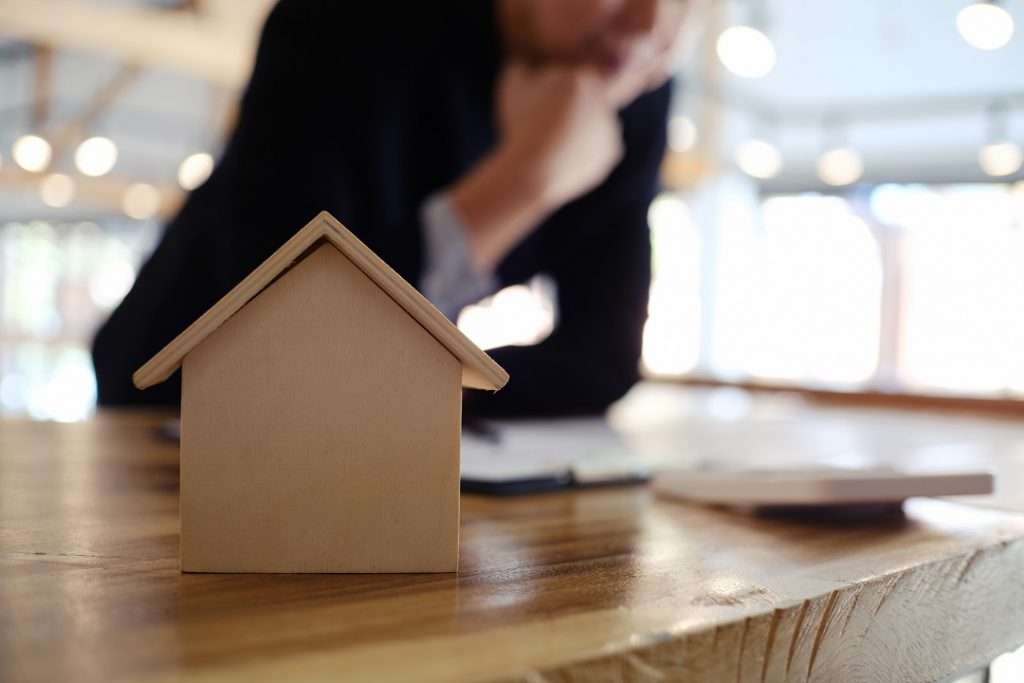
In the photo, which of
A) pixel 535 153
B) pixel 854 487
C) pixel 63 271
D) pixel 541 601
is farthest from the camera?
pixel 63 271

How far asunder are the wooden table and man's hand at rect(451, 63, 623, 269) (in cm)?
53

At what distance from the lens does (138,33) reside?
5301 millimetres

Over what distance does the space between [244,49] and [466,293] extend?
4.98 meters

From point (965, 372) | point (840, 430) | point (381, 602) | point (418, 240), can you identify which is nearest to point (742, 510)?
point (381, 602)

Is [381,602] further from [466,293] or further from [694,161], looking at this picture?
[694,161]

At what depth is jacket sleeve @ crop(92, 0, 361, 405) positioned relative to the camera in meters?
1.01

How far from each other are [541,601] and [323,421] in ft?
0.42

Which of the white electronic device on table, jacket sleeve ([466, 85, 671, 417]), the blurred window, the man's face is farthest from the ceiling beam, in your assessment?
the blurred window

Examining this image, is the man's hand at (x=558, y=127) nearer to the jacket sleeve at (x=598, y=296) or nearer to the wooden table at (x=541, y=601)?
the jacket sleeve at (x=598, y=296)

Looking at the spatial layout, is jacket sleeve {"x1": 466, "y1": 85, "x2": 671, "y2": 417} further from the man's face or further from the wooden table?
the wooden table

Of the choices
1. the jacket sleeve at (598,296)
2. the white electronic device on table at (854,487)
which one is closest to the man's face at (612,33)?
the jacket sleeve at (598,296)

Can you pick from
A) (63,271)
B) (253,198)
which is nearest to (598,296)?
(253,198)

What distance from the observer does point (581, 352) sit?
51.9 inches

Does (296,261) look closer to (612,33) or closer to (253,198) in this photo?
(253,198)
